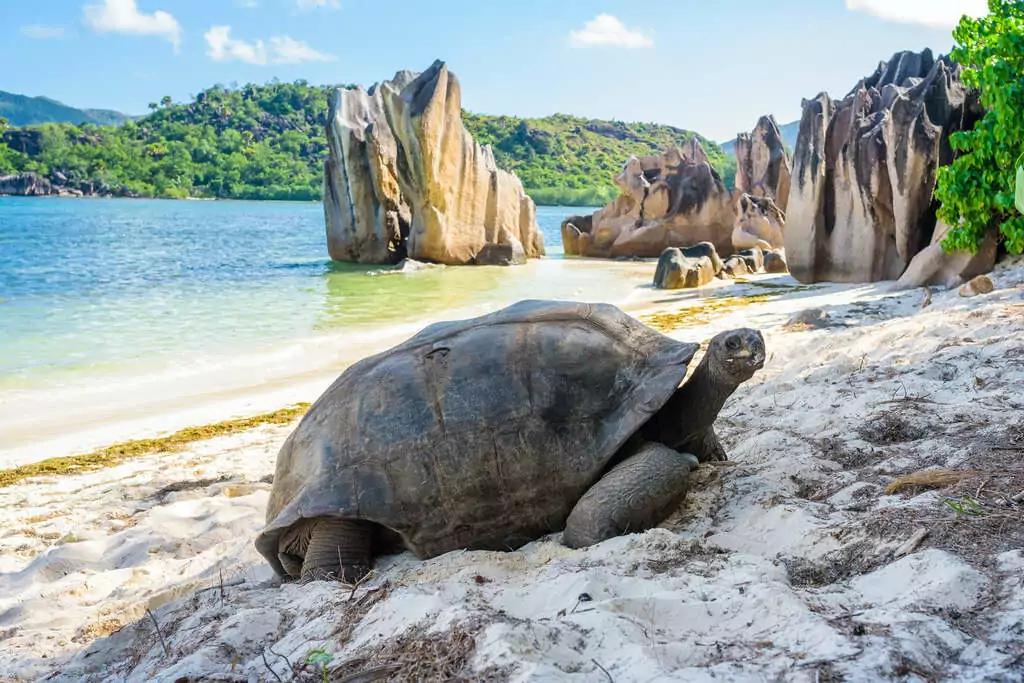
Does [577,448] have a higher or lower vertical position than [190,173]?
lower

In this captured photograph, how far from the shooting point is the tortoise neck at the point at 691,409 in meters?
3.45

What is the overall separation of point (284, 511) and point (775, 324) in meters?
7.56

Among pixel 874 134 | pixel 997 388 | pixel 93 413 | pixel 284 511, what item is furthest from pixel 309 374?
pixel 874 134

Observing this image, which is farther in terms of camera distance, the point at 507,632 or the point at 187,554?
the point at 187,554

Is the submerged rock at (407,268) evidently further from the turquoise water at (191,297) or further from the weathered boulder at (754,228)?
the weathered boulder at (754,228)

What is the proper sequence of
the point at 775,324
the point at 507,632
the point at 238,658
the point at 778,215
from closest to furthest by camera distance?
1. the point at 507,632
2. the point at 238,658
3. the point at 775,324
4. the point at 778,215

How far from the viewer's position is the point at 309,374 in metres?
9.70

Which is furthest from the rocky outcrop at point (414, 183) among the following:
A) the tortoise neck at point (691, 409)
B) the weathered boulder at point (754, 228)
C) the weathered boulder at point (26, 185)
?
the weathered boulder at point (26, 185)

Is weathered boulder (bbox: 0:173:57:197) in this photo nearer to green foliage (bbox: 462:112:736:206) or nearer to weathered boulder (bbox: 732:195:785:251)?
green foliage (bbox: 462:112:736:206)

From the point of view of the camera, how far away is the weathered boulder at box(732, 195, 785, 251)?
24969 millimetres

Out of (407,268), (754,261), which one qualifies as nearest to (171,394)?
(407,268)

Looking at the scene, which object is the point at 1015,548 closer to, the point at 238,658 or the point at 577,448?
the point at 577,448

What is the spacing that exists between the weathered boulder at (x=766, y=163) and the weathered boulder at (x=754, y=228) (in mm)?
5989

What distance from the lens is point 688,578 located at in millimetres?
2383
